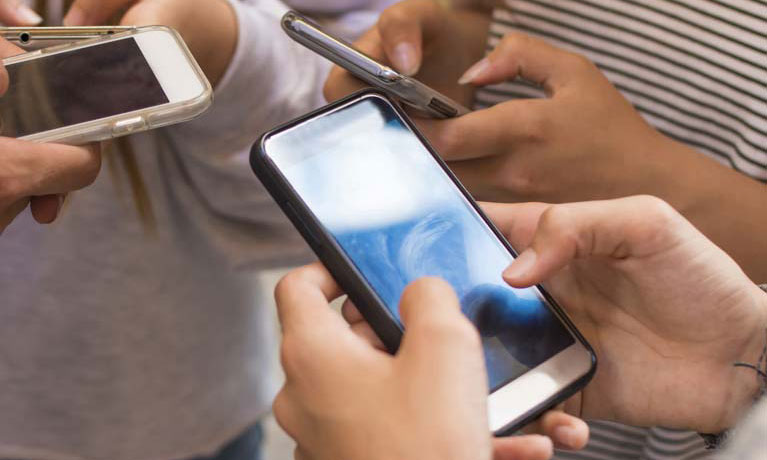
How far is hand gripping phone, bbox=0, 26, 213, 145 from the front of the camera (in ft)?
1.42

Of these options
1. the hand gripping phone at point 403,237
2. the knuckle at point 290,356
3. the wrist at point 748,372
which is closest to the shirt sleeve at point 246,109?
the hand gripping phone at point 403,237

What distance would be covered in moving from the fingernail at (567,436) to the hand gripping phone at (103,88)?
0.29m

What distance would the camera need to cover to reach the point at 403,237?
0.42 metres

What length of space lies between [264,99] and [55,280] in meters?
0.23

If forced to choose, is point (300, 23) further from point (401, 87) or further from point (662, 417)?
point (662, 417)

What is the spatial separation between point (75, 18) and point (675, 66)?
43cm

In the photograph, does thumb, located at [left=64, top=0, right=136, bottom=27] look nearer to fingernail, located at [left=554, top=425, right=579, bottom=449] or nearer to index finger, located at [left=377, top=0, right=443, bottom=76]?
index finger, located at [left=377, top=0, right=443, bottom=76]

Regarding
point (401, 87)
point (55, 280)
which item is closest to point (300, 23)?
point (401, 87)

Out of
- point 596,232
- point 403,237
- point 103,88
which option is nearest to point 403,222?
point 403,237

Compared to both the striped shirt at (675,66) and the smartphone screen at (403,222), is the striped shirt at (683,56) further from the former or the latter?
the smartphone screen at (403,222)

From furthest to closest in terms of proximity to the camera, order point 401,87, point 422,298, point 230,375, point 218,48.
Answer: point 230,375
point 218,48
point 401,87
point 422,298

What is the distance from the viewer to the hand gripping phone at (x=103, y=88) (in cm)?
43

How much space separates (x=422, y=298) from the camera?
0.33 metres

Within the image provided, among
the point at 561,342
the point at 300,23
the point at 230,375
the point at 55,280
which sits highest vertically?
the point at 300,23
